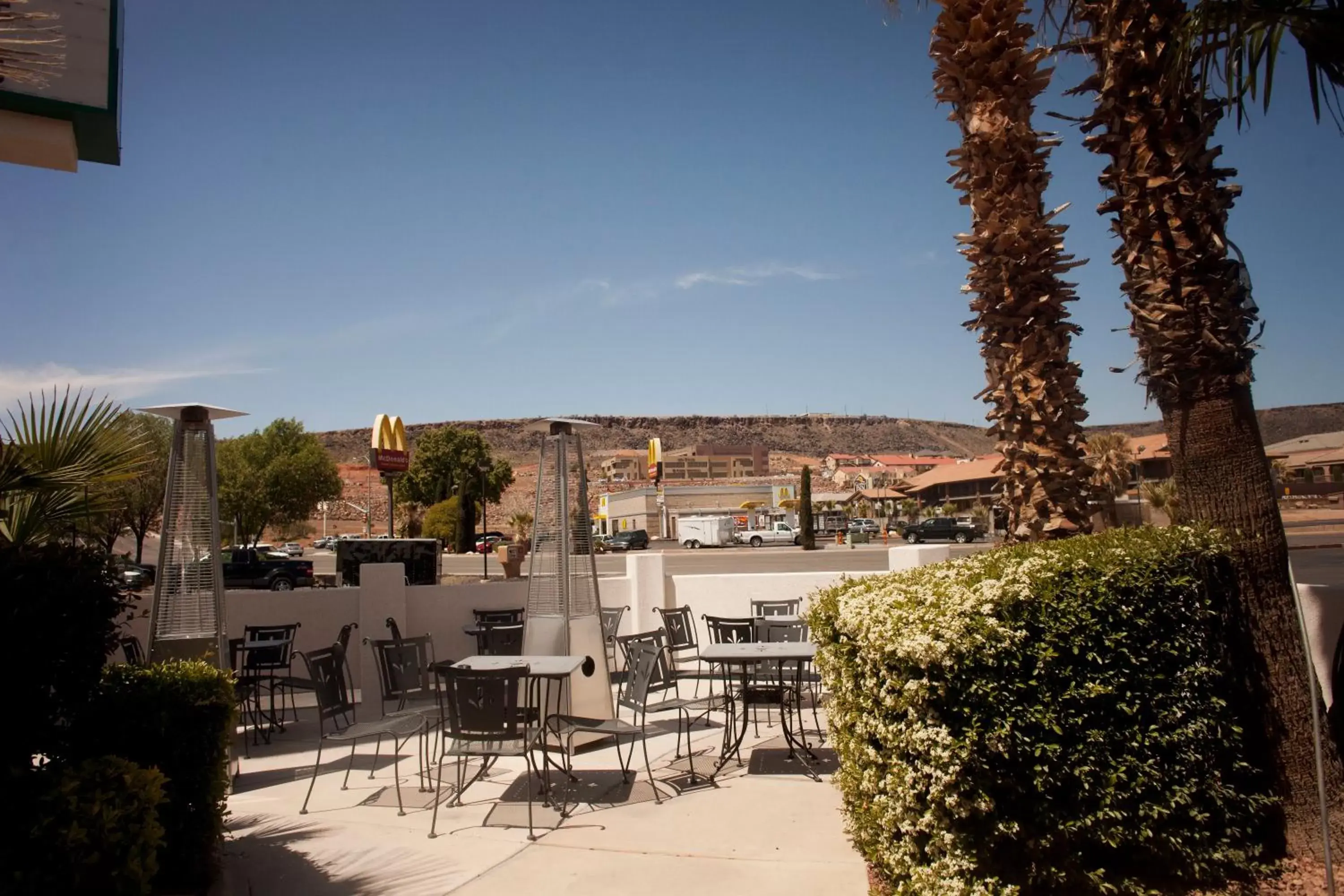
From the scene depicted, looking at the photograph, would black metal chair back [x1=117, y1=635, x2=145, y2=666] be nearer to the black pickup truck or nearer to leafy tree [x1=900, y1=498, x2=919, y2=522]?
the black pickup truck

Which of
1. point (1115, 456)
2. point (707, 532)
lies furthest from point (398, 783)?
point (707, 532)

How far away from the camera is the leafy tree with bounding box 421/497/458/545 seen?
35719 millimetres

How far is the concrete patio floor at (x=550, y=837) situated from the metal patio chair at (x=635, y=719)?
0.11 meters

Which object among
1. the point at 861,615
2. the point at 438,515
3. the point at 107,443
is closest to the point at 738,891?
the point at 861,615

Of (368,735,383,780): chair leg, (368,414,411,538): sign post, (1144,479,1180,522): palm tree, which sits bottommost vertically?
(368,735,383,780): chair leg

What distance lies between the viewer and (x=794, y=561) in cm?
3017

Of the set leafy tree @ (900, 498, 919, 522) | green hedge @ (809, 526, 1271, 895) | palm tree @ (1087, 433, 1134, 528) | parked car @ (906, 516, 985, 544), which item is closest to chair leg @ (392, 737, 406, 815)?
green hedge @ (809, 526, 1271, 895)

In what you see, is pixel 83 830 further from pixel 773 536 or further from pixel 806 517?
pixel 773 536

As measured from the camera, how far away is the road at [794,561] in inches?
821

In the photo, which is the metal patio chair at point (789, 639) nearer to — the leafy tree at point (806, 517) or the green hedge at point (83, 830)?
the green hedge at point (83, 830)

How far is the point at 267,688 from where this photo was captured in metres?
10.5

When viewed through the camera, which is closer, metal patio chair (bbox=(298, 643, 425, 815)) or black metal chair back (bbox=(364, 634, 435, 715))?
metal patio chair (bbox=(298, 643, 425, 815))

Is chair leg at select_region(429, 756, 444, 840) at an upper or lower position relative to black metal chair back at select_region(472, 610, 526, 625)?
lower

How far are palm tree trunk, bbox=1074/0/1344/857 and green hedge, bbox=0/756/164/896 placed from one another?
460 cm
